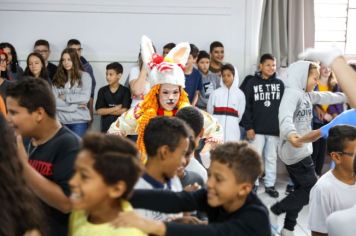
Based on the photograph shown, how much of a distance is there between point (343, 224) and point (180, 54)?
71.8 inches

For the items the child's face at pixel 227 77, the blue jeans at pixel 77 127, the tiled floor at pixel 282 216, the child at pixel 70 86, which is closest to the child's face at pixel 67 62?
the child at pixel 70 86

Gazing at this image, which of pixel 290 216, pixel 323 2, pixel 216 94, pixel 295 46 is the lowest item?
pixel 290 216

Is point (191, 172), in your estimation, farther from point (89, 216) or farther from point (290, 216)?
point (290, 216)

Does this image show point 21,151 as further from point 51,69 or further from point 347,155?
point 51,69

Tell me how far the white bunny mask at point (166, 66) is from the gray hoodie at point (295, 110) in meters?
0.91

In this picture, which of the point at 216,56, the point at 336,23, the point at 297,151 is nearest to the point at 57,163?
the point at 297,151

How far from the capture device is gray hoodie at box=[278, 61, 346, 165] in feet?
13.1

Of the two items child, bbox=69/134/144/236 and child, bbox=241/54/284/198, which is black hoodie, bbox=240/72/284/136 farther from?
child, bbox=69/134/144/236

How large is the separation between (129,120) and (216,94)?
2.46 metres

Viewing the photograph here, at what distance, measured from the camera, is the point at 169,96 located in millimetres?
3322

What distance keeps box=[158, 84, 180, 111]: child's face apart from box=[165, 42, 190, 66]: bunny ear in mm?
283

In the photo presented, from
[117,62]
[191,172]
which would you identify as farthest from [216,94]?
[191,172]

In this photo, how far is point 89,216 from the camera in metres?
1.58

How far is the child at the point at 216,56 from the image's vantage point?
245 inches
